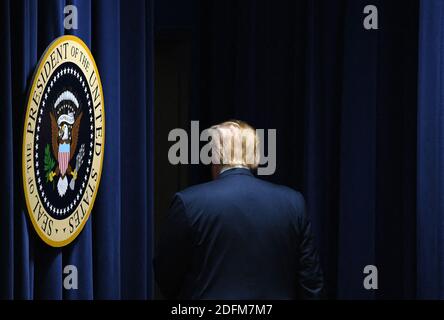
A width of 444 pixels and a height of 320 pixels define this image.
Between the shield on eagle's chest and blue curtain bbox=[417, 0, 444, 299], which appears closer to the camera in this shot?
the shield on eagle's chest

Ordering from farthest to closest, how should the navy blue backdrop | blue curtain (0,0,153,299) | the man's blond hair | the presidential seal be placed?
the navy blue backdrop
the man's blond hair
the presidential seal
blue curtain (0,0,153,299)

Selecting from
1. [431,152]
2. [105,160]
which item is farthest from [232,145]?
[431,152]

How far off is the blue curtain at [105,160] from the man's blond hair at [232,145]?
527 millimetres

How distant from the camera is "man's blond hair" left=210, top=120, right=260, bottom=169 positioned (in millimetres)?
1904

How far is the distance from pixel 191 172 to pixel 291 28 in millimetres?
815

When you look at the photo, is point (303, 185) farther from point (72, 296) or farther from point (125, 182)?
point (72, 296)

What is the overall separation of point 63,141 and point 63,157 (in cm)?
5

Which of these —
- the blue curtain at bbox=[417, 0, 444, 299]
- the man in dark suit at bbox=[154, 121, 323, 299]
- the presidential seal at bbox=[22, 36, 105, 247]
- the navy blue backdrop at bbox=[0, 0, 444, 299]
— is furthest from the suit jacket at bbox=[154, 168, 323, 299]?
the blue curtain at bbox=[417, 0, 444, 299]

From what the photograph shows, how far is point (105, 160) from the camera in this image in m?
2.38

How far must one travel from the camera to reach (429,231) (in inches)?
105

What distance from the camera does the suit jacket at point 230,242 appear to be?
1807 mm

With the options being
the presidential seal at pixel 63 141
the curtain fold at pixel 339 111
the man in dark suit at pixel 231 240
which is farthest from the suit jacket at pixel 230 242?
the curtain fold at pixel 339 111

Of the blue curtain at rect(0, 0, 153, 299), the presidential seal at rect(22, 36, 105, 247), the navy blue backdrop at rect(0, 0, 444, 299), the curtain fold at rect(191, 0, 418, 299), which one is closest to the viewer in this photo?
the blue curtain at rect(0, 0, 153, 299)

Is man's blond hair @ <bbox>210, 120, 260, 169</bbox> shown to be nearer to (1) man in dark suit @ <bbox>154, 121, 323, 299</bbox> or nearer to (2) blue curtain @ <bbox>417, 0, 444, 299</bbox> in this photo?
(1) man in dark suit @ <bbox>154, 121, 323, 299</bbox>
